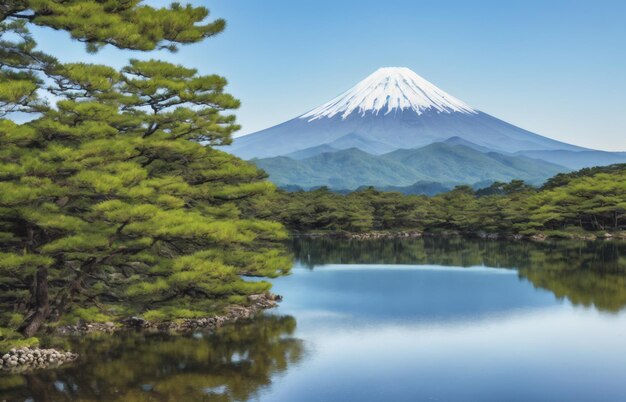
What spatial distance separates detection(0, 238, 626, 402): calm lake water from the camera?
977 centimetres

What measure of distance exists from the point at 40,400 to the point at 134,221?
129 inches

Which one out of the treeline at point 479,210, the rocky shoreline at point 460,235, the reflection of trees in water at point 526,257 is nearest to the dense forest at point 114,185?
the reflection of trees in water at point 526,257

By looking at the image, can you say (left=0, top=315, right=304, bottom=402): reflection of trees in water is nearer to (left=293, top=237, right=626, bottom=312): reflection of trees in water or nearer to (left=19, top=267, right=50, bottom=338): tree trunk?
(left=19, top=267, right=50, bottom=338): tree trunk

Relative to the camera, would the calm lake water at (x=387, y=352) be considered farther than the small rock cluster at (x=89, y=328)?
No

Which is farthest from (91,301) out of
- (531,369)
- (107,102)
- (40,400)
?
(531,369)

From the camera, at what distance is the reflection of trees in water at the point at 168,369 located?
9445 mm

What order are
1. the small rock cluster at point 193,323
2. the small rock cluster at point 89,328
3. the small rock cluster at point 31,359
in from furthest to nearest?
the small rock cluster at point 193,323
the small rock cluster at point 89,328
the small rock cluster at point 31,359

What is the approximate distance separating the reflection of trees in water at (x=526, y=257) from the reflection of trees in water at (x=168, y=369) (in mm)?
11137

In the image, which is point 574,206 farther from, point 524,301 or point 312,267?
point 524,301

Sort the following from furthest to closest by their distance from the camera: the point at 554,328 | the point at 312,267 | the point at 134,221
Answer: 1. the point at 312,267
2. the point at 554,328
3. the point at 134,221

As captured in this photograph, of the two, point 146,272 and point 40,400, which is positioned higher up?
point 146,272

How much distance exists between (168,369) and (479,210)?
42784 millimetres

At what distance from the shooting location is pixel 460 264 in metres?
29.4

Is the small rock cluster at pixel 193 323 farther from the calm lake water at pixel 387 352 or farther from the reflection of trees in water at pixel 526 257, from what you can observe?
the reflection of trees in water at pixel 526 257
